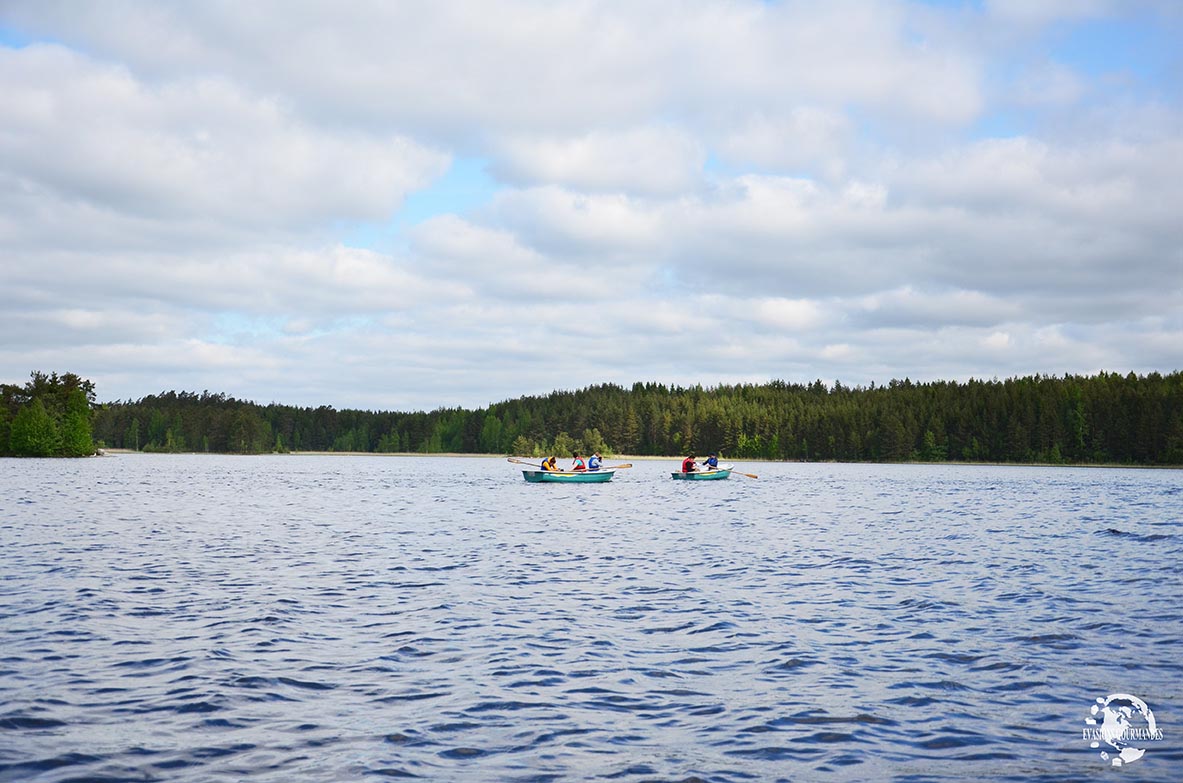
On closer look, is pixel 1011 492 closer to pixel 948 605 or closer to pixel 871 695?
pixel 948 605

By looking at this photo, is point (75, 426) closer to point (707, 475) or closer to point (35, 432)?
point (35, 432)

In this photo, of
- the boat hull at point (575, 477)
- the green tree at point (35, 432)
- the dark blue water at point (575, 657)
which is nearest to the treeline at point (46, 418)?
the green tree at point (35, 432)

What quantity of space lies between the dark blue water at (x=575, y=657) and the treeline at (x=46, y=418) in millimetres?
149690

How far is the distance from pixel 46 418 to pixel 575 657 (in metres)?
180

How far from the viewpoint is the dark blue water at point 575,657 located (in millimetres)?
11875

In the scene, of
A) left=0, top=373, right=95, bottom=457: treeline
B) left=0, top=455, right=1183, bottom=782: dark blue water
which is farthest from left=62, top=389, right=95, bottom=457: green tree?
left=0, top=455, right=1183, bottom=782: dark blue water

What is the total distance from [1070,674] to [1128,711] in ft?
7.70

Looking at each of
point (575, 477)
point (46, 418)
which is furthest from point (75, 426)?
point (575, 477)

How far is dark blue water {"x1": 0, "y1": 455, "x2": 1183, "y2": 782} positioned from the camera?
11875 mm

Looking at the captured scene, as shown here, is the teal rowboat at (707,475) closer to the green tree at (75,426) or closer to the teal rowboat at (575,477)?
the teal rowboat at (575,477)

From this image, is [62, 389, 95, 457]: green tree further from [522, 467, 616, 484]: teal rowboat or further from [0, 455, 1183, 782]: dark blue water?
[0, 455, 1183, 782]: dark blue water

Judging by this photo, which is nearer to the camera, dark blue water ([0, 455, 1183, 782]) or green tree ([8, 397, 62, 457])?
dark blue water ([0, 455, 1183, 782])

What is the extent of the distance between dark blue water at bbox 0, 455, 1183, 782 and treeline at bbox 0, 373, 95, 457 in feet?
491

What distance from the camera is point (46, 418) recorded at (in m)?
167
